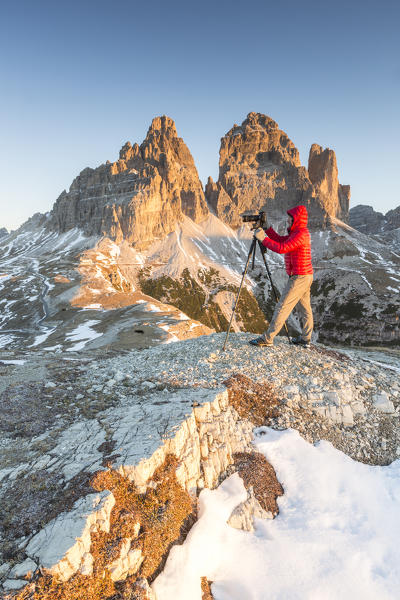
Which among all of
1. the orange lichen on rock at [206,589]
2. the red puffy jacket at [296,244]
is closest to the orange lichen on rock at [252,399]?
the orange lichen on rock at [206,589]

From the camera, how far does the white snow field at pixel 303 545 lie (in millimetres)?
4547

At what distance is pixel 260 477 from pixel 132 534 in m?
3.10

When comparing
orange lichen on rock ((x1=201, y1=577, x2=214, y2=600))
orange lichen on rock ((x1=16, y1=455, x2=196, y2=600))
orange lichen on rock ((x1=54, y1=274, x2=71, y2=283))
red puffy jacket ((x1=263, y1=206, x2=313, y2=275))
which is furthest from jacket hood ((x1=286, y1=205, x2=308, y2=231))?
orange lichen on rock ((x1=54, y1=274, x2=71, y2=283))

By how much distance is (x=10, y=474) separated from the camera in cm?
564

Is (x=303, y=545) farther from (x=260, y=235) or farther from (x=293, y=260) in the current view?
(x=293, y=260)

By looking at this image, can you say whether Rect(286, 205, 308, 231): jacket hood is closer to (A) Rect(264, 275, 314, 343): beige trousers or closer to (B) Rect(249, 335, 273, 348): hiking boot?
(A) Rect(264, 275, 314, 343): beige trousers

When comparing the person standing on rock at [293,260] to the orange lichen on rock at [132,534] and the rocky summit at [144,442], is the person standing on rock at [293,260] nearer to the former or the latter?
the rocky summit at [144,442]

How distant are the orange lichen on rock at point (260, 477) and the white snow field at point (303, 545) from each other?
0.52 feet

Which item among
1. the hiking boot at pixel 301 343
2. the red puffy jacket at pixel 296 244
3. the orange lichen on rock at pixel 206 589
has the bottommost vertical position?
the orange lichen on rock at pixel 206 589

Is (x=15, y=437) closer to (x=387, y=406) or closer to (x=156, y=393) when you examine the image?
(x=156, y=393)

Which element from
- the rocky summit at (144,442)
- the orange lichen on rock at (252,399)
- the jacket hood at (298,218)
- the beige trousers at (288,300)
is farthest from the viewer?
the beige trousers at (288,300)

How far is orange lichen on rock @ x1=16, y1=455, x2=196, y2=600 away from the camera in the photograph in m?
3.58

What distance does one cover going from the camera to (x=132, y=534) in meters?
4.52

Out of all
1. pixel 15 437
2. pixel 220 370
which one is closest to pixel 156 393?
pixel 220 370
